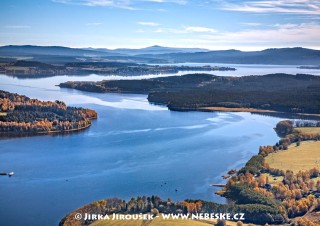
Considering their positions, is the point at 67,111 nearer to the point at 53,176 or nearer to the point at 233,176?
the point at 53,176

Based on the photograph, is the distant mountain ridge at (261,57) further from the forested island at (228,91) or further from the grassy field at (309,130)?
the grassy field at (309,130)

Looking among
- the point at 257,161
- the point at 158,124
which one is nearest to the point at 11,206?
the point at 257,161

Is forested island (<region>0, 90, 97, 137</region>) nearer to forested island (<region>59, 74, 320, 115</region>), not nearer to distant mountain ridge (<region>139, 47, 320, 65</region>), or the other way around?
forested island (<region>59, 74, 320, 115</region>)

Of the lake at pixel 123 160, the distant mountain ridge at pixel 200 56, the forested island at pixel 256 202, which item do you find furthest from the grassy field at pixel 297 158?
the distant mountain ridge at pixel 200 56

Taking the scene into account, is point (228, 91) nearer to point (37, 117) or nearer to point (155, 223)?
point (37, 117)

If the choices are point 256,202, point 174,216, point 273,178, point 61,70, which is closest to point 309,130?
point 273,178

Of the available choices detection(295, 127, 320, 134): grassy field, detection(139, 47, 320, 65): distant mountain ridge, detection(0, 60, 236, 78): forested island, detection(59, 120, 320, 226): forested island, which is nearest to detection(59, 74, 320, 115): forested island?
detection(295, 127, 320, 134): grassy field
